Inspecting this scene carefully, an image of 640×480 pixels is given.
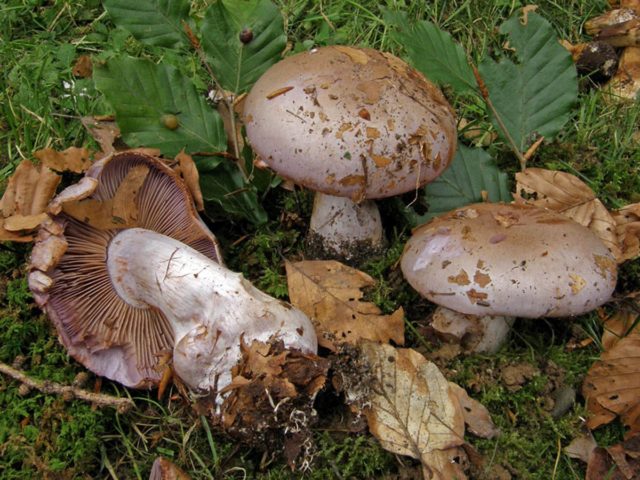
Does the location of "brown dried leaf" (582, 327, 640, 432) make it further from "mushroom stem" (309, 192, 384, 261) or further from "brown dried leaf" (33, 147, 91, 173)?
"brown dried leaf" (33, 147, 91, 173)

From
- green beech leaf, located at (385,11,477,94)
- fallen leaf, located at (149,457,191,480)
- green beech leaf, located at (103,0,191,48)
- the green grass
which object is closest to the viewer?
fallen leaf, located at (149,457,191,480)

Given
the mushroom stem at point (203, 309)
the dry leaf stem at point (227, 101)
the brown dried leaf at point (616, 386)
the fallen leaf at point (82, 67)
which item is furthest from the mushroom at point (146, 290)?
the fallen leaf at point (82, 67)

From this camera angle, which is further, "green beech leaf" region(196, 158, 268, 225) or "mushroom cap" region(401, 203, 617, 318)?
"green beech leaf" region(196, 158, 268, 225)

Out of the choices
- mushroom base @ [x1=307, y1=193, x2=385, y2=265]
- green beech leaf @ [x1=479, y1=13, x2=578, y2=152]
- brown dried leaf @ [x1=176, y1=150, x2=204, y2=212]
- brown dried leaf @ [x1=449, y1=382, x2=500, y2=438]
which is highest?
green beech leaf @ [x1=479, y1=13, x2=578, y2=152]

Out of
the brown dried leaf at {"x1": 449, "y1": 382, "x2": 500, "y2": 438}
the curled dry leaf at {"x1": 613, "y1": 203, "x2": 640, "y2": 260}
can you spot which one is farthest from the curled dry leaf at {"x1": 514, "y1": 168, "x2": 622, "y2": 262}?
the brown dried leaf at {"x1": 449, "y1": 382, "x2": 500, "y2": 438}

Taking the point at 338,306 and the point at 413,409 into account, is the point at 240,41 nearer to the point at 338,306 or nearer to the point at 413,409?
the point at 338,306

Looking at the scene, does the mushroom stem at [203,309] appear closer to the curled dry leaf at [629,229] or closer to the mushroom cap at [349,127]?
the mushroom cap at [349,127]

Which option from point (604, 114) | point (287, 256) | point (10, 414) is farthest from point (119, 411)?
point (604, 114)
